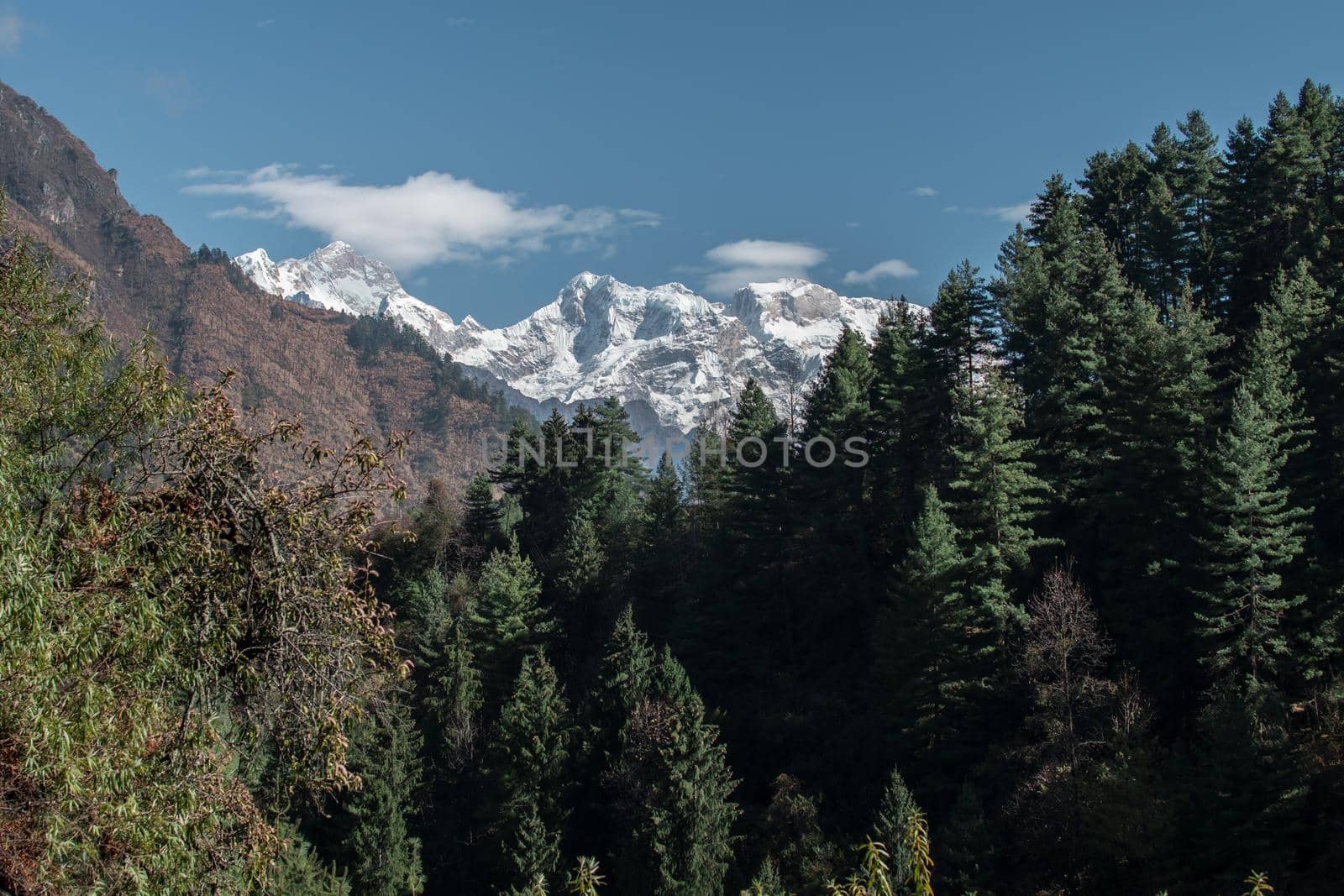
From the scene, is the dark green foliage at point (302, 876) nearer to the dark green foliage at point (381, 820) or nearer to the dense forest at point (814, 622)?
the dense forest at point (814, 622)

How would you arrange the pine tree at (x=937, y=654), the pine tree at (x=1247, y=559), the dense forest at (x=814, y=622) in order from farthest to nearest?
the pine tree at (x=937, y=654) < the pine tree at (x=1247, y=559) < the dense forest at (x=814, y=622)

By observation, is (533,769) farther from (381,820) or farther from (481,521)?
(481,521)

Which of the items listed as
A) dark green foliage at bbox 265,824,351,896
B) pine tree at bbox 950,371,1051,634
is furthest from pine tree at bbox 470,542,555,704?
pine tree at bbox 950,371,1051,634

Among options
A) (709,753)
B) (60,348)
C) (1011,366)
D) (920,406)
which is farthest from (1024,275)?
(60,348)

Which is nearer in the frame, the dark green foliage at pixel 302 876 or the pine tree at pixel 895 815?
the pine tree at pixel 895 815

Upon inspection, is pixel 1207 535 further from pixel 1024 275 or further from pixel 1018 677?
pixel 1024 275

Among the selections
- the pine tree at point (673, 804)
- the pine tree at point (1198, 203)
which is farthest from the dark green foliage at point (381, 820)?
the pine tree at point (1198, 203)

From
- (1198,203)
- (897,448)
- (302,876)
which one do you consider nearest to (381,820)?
(302,876)

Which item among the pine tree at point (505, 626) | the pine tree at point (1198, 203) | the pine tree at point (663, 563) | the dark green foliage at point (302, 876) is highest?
the pine tree at point (1198, 203)

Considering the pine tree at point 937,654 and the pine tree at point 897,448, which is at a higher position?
the pine tree at point 897,448

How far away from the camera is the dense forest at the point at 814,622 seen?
9.23 meters

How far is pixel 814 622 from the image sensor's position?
44125mm

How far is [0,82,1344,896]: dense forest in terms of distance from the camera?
9.23m

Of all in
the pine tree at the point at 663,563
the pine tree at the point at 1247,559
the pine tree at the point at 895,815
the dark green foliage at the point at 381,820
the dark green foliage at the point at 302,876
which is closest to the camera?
the pine tree at the point at 1247,559
